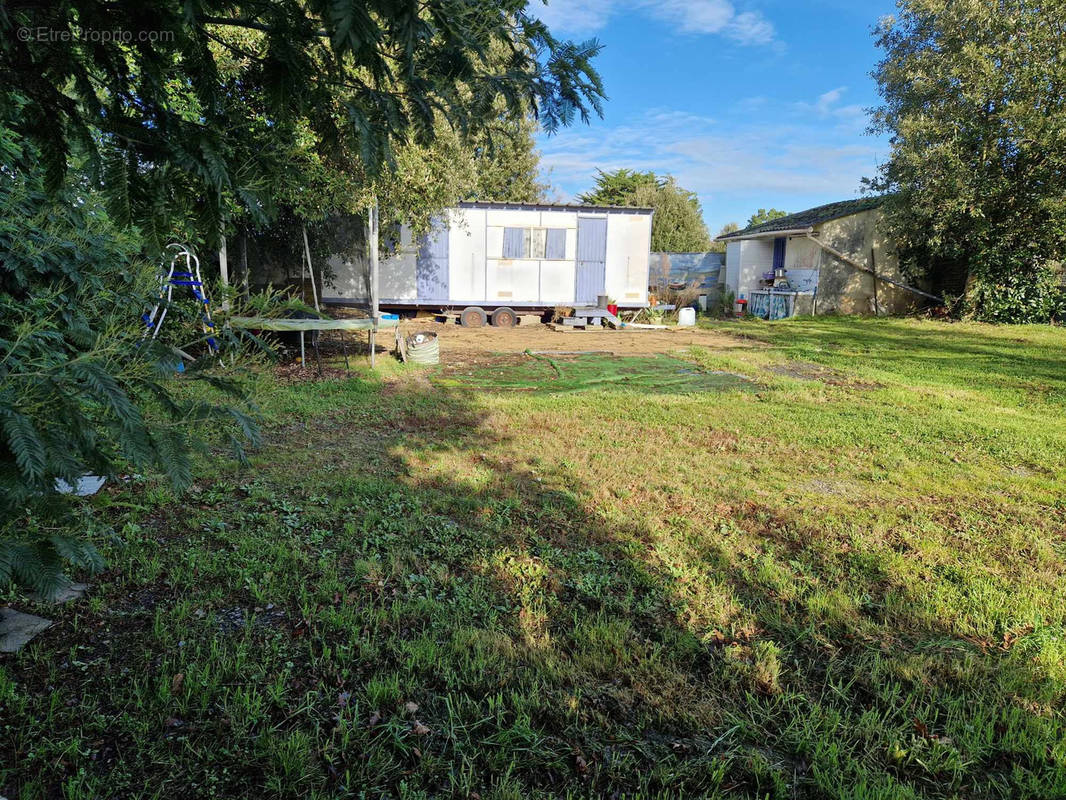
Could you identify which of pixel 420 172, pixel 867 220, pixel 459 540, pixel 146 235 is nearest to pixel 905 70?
pixel 867 220

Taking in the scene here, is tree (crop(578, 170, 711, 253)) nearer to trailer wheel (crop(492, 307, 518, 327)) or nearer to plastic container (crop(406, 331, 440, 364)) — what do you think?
trailer wheel (crop(492, 307, 518, 327))

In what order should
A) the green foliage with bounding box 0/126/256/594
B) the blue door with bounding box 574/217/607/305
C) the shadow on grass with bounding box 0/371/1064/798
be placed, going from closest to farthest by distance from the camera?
1. the green foliage with bounding box 0/126/256/594
2. the shadow on grass with bounding box 0/371/1064/798
3. the blue door with bounding box 574/217/607/305

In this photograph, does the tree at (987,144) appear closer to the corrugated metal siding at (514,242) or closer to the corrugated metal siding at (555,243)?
the corrugated metal siding at (555,243)

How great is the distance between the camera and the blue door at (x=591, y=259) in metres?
16.7

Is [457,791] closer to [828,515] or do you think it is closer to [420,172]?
[828,515]

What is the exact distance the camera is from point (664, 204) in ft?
115

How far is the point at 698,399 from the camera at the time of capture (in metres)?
7.43

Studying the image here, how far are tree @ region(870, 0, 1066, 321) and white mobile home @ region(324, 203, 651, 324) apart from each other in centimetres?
710

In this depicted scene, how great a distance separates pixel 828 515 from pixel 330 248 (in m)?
14.1

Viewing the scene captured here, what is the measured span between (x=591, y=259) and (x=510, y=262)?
6.85 ft

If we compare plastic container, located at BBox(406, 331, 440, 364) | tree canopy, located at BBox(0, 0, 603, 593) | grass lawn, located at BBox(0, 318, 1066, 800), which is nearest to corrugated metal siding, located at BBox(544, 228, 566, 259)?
plastic container, located at BBox(406, 331, 440, 364)


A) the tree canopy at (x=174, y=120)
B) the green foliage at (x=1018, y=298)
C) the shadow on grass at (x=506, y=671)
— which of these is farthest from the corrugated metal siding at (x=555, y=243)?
the tree canopy at (x=174, y=120)

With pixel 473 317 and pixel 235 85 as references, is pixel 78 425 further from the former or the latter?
pixel 473 317

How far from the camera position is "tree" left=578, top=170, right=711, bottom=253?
3434cm
